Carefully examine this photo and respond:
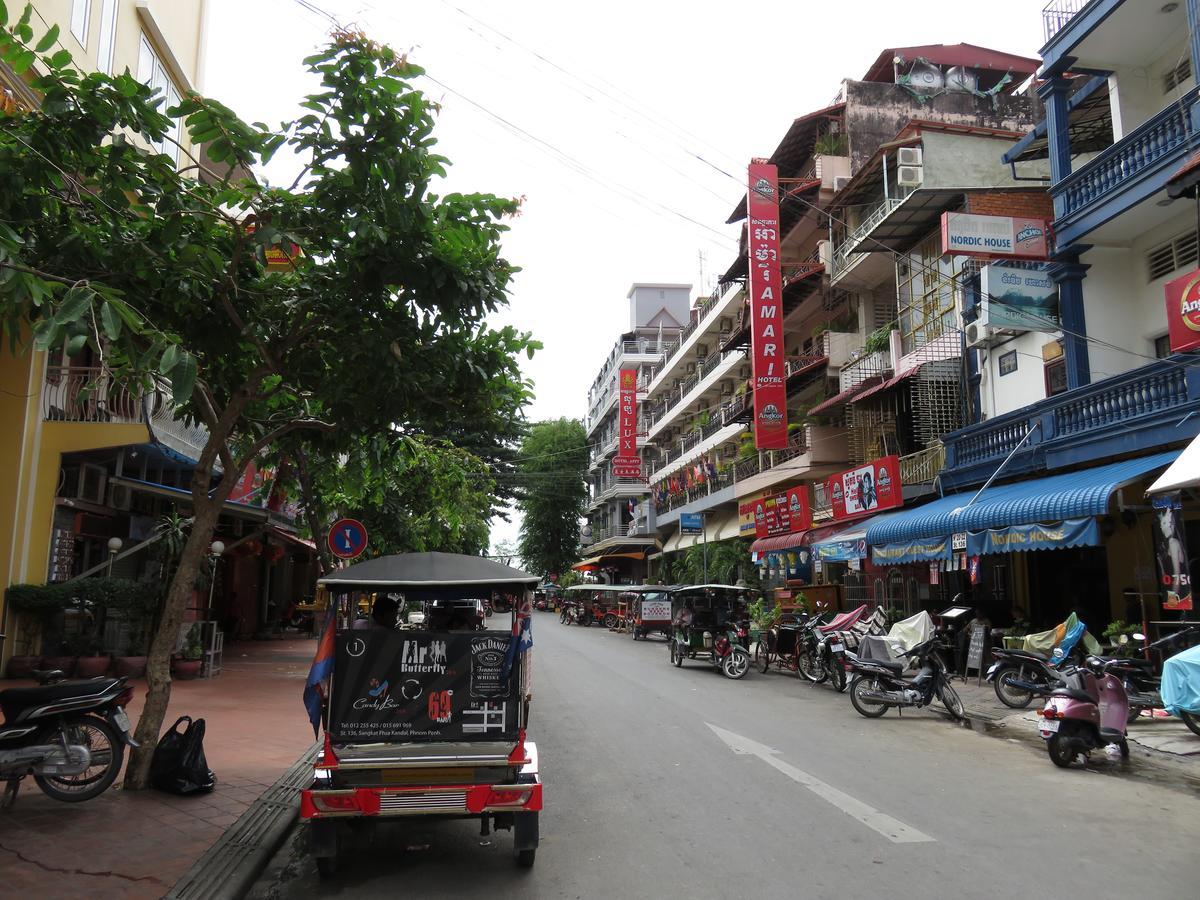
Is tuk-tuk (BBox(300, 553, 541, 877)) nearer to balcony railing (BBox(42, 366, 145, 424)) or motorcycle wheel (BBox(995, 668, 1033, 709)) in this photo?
motorcycle wheel (BBox(995, 668, 1033, 709))

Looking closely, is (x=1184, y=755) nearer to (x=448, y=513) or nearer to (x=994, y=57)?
(x=448, y=513)

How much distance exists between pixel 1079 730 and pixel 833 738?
2708 mm

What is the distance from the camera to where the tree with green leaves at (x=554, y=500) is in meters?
62.6

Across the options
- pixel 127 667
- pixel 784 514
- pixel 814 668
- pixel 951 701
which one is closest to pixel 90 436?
pixel 127 667

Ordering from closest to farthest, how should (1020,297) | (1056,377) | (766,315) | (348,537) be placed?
1. (348,537)
2. (1020,297)
3. (1056,377)
4. (766,315)

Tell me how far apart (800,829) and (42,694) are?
18.9ft

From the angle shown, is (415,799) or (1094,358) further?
(1094,358)

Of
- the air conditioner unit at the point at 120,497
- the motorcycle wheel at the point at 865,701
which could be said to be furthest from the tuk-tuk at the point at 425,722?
the air conditioner unit at the point at 120,497

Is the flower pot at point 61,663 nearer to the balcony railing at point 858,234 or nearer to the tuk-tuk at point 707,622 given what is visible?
the tuk-tuk at point 707,622

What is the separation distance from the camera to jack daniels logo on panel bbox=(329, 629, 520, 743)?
5.61m

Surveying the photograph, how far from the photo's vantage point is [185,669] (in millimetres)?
14484

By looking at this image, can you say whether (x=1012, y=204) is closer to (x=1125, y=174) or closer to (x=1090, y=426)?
(x=1125, y=174)

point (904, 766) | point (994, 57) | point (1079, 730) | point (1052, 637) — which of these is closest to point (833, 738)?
point (904, 766)

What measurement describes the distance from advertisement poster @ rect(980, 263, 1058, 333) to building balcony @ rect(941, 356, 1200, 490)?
1.81 metres
